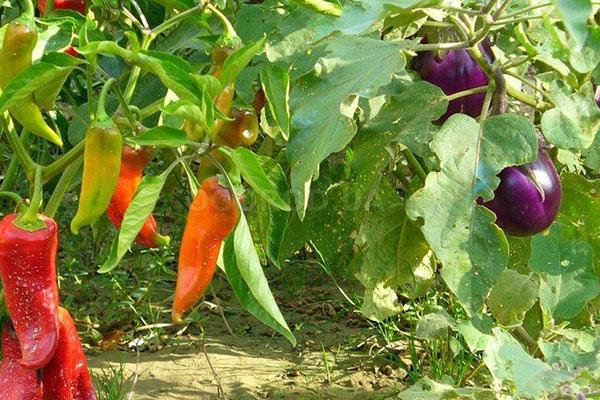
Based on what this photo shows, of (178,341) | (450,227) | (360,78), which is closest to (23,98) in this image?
(360,78)

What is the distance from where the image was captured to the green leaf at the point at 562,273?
5.12 ft

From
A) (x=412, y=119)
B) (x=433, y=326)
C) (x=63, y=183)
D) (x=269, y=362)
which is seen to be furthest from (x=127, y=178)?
(x=269, y=362)

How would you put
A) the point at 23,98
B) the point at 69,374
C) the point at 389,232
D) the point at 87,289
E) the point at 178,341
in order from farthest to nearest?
the point at 87,289 < the point at 178,341 < the point at 389,232 < the point at 69,374 < the point at 23,98

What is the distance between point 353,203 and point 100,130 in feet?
1.96

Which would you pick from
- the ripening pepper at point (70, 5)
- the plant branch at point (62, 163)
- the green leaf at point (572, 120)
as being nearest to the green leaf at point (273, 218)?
the plant branch at point (62, 163)

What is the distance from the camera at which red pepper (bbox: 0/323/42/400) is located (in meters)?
1.51

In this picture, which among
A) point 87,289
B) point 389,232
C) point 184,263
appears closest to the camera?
point 184,263

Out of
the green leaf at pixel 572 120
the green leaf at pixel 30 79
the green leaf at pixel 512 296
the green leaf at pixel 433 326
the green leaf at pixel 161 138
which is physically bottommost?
the green leaf at pixel 433 326

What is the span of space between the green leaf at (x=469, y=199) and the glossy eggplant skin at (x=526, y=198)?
45 millimetres

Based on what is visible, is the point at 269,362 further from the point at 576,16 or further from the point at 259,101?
the point at 576,16

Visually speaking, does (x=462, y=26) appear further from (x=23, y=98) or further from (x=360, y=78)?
(x=23, y=98)

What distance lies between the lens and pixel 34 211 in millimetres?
1386

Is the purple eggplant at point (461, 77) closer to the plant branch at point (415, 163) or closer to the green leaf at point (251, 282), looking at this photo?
the plant branch at point (415, 163)

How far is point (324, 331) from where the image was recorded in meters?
2.53
